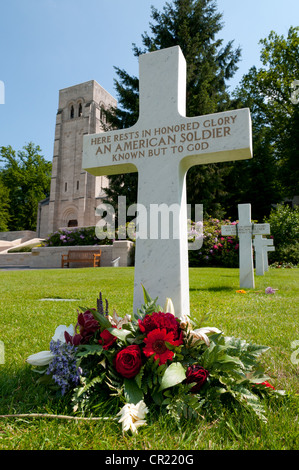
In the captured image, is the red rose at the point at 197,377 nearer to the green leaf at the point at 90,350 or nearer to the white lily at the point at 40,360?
the green leaf at the point at 90,350

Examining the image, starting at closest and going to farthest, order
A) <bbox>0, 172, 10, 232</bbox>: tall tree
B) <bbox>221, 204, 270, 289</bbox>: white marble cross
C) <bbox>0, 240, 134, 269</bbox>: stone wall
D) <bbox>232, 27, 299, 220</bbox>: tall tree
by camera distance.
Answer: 1. <bbox>221, 204, 270, 289</bbox>: white marble cross
2. <bbox>0, 240, 134, 269</bbox>: stone wall
3. <bbox>232, 27, 299, 220</bbox>: tall tree
4. <bbox>0, 172, 10, 232</bbox>: tall tree

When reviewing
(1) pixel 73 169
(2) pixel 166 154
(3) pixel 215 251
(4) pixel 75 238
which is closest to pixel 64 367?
(2) pixel 166 154

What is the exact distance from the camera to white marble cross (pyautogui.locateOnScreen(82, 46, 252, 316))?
2.55 m

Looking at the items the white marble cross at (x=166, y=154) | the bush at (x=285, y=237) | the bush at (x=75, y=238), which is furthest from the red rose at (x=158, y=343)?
the bush at (x=75, y=238)

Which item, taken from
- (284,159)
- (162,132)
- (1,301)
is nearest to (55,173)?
(284,159)

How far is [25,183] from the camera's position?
43562 millimetres

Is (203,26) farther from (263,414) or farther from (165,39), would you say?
(263,414)

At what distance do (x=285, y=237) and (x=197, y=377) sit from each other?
15823 mm

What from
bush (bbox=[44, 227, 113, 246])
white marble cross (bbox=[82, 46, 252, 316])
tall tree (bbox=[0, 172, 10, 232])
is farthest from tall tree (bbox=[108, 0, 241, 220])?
tall tree (bbox=[0, 172, 10, 232])

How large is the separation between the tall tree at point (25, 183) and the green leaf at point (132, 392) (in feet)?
139

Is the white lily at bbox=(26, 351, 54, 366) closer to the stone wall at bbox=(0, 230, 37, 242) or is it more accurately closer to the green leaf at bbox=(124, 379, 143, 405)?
the green leaf at bbox=(124, 379, 143, 405)

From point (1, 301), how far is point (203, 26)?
71.2 ft

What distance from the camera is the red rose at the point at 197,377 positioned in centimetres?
169

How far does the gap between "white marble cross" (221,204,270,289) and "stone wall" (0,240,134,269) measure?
764 cm
